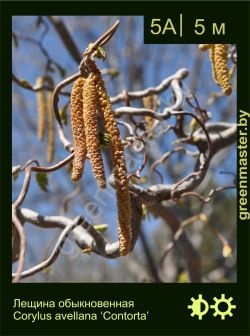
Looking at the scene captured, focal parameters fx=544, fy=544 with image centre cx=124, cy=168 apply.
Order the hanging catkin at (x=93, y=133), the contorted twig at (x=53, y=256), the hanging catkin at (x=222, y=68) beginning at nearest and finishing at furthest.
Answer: the hanging catkin at (x=93, y=133) < the contorted twig at (x=53, y=256) < the hanging catkin at (x=222, y=68)

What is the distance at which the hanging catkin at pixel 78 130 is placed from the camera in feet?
4.34

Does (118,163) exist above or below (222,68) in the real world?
below

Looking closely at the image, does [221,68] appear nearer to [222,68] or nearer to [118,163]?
[222,68]

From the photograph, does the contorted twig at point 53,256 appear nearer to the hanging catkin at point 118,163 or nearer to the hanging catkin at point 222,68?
the hanging catkin at point 118,163

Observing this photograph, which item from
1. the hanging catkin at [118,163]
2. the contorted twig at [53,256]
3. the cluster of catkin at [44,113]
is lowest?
the contorted twig at [53,256]

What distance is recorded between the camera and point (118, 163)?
1341 mm

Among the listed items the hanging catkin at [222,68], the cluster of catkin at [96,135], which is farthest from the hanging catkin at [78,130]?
the hanging catkin at [222,68]

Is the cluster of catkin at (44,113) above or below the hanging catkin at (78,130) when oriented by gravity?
above

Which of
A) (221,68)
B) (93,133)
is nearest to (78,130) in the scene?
(93,133)

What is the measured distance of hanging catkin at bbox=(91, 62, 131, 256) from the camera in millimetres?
1329

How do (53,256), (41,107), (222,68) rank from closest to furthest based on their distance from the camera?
(53,256)
(222,68)
(41,107)

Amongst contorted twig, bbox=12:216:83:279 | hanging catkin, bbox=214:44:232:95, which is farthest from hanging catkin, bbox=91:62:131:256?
hanging catkin, bbox=214:44:232:95

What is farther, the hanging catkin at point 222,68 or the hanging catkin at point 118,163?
the hanging catkin at point 222,68

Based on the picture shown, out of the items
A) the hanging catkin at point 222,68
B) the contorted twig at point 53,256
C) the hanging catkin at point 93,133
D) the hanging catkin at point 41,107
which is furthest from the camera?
the hanging catkin at point 41,107
